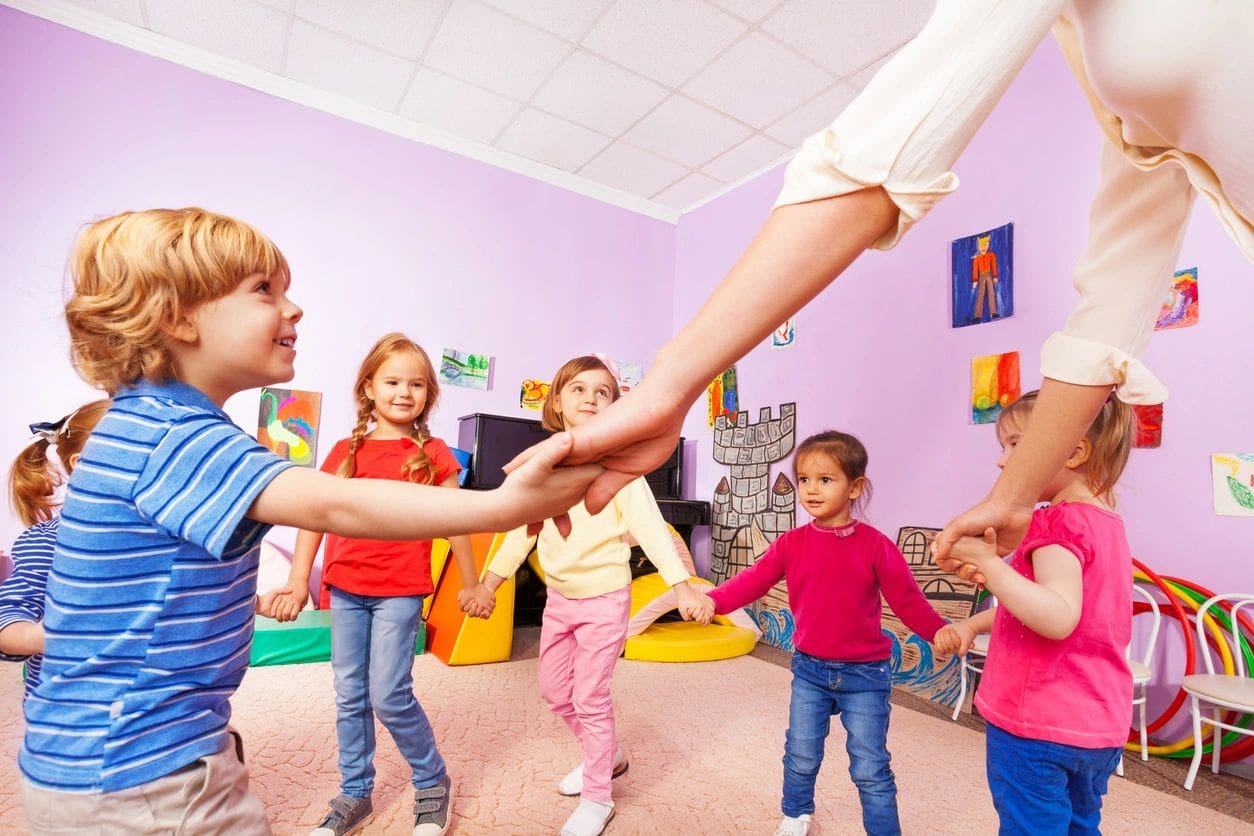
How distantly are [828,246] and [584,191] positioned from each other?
410 centimetres

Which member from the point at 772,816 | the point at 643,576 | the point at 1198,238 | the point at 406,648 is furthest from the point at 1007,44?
the point at 643,576

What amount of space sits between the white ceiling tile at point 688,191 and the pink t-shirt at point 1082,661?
3638 mm

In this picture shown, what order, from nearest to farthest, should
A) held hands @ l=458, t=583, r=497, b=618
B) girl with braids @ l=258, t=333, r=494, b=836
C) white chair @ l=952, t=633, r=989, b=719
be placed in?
girl with braids @ l=258, t=333, r=494, b=836 < held hands @ l=458, t=583, r=497, b=618 < white chair @ l=952, t=633, r=989, b=719

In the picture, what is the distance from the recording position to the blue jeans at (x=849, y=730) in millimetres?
1398

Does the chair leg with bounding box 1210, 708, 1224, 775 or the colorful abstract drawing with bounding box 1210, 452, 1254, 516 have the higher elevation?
the colorful abstract drawing with bounding box 1210, 452, 1254, 516

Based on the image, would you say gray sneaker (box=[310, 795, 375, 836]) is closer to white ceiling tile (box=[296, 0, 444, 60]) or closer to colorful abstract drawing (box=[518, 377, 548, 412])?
colorful abstract drawing (box=[518, 377, 548, 412])

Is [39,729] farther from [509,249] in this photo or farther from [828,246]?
[509,249]

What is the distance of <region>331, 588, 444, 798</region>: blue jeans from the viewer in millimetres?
1538

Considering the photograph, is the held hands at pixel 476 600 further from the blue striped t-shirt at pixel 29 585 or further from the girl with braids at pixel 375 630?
the blue striped t-shirt at pixel 29 585

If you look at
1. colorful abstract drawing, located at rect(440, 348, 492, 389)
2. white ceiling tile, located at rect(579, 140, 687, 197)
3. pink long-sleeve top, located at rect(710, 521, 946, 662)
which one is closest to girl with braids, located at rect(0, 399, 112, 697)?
pink long-sleeve top, located at rect(710, 521, 946, 662)

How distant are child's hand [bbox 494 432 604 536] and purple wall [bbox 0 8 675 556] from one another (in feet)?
8.46

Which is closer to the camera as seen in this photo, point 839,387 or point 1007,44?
point 1007,44

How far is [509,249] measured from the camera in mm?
4117

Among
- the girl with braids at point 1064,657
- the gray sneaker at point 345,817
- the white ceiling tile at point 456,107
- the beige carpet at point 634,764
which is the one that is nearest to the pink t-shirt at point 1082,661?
the girl with braids at point 1064,657
